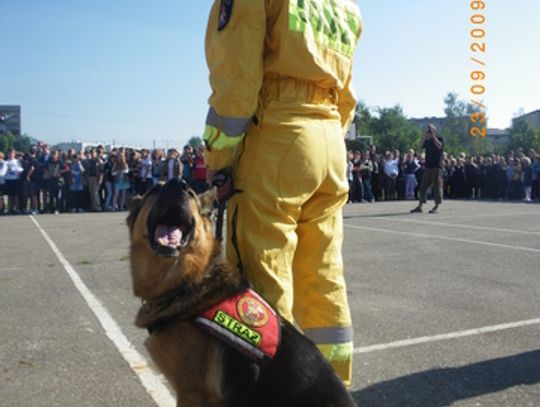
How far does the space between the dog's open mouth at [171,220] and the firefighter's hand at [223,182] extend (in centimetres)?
16

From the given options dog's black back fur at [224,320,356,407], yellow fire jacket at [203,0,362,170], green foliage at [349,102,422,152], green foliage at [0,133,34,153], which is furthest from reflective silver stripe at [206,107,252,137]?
green foliage at [349,102,422,152]

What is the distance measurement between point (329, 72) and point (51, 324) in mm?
3366

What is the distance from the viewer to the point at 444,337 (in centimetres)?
423

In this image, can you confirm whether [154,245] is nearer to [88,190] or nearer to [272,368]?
[272,368]

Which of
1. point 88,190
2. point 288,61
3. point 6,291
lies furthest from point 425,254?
point 88,190

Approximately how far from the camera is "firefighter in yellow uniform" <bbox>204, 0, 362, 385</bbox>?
8.05ft

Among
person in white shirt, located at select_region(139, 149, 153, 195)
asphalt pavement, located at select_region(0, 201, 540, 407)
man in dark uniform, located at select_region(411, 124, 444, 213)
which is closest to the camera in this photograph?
asphalt pavement, located at select_region(0, 201, 540, 407)

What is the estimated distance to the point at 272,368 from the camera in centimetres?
234

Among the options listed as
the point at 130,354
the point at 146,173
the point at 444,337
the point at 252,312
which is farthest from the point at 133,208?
the point at 146,173

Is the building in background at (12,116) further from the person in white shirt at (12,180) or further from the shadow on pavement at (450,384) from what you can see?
the shadow on pavement at (450,384)

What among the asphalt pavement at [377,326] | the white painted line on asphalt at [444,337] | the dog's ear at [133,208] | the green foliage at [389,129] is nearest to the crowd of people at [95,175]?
the asphalt pavement at [377,326]

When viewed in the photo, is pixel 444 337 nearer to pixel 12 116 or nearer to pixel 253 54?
pixel 253 54

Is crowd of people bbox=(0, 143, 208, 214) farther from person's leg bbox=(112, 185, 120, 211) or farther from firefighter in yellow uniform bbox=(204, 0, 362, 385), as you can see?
firefighter in yellow uniform bbox=(204, 0, 362, 385)

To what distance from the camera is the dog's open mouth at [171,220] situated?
8.21 feet
